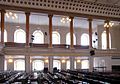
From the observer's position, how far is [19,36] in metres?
27.3

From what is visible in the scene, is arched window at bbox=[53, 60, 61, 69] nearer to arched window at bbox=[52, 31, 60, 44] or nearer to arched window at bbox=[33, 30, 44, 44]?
arched window at bbox=[52, 31, 60, 44]

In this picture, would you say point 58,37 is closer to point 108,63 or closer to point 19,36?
point 19,36

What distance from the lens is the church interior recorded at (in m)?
18.7

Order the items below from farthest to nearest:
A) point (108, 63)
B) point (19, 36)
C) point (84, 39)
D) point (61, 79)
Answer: point (84, 39), point (19, 36), point (108, 63), point (61, 79)

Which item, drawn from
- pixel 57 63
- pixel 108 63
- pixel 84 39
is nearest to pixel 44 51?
pixel 57 63

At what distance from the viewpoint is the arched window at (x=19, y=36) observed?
27.2 m

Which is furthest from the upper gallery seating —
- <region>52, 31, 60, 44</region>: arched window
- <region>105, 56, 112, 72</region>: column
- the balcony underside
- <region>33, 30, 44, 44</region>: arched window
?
<region>52, 31, 60, 44</region>: arched window

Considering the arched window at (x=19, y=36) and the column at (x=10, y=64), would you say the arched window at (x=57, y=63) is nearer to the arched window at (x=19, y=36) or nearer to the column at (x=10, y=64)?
the arched window at (x=19, y=36)

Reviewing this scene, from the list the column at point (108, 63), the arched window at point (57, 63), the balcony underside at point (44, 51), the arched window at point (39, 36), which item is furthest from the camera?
the arched window at point (39, 36)

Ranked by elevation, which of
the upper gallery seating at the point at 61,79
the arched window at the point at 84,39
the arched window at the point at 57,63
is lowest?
the arched window at the point at 57,63

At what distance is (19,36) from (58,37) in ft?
18.6

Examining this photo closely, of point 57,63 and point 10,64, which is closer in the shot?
point 10,64

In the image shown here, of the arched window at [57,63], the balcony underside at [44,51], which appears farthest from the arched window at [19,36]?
the balcony underside at [44,51]

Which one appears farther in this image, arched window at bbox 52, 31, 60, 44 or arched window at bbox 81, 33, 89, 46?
arched window at bbox 81, 33, 89, 46
